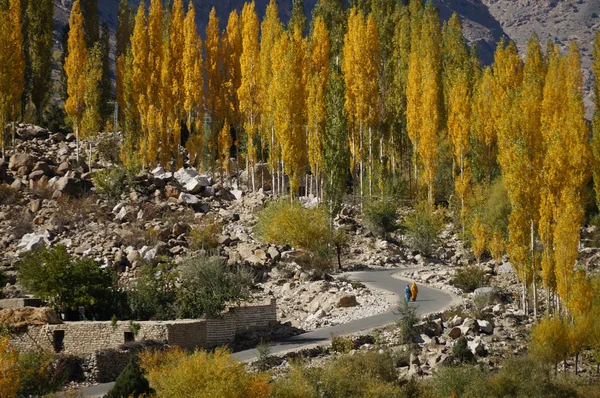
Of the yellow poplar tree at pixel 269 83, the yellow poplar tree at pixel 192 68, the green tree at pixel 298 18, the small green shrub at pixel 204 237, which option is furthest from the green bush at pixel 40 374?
the green tree at pixel 298 18

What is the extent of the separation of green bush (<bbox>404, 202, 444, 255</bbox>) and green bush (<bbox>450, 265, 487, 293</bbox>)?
195 inches

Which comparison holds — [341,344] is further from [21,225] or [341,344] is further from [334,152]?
[21,225]

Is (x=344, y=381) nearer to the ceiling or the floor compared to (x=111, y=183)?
nearer to the floor

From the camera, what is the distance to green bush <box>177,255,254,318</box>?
21.3 meters

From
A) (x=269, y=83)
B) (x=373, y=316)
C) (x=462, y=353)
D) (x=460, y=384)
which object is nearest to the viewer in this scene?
(x=460, y=384)

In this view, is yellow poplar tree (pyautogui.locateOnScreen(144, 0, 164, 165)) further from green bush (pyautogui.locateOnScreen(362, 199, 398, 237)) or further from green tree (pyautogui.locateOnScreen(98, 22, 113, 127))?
green bush (pyautogui.locateOnScreen(362, 199, 398, 237))

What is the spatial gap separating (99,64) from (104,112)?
17.3 ft

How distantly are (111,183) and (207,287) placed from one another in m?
12.5

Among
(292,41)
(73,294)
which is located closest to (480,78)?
(292,41)

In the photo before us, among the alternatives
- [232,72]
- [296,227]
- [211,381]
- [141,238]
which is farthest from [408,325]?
[232,72]

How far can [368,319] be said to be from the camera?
22.6 meters

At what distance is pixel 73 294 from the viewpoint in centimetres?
2078

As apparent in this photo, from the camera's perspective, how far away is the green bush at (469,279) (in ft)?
85.8

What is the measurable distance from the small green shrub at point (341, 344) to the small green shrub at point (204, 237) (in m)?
8.21
